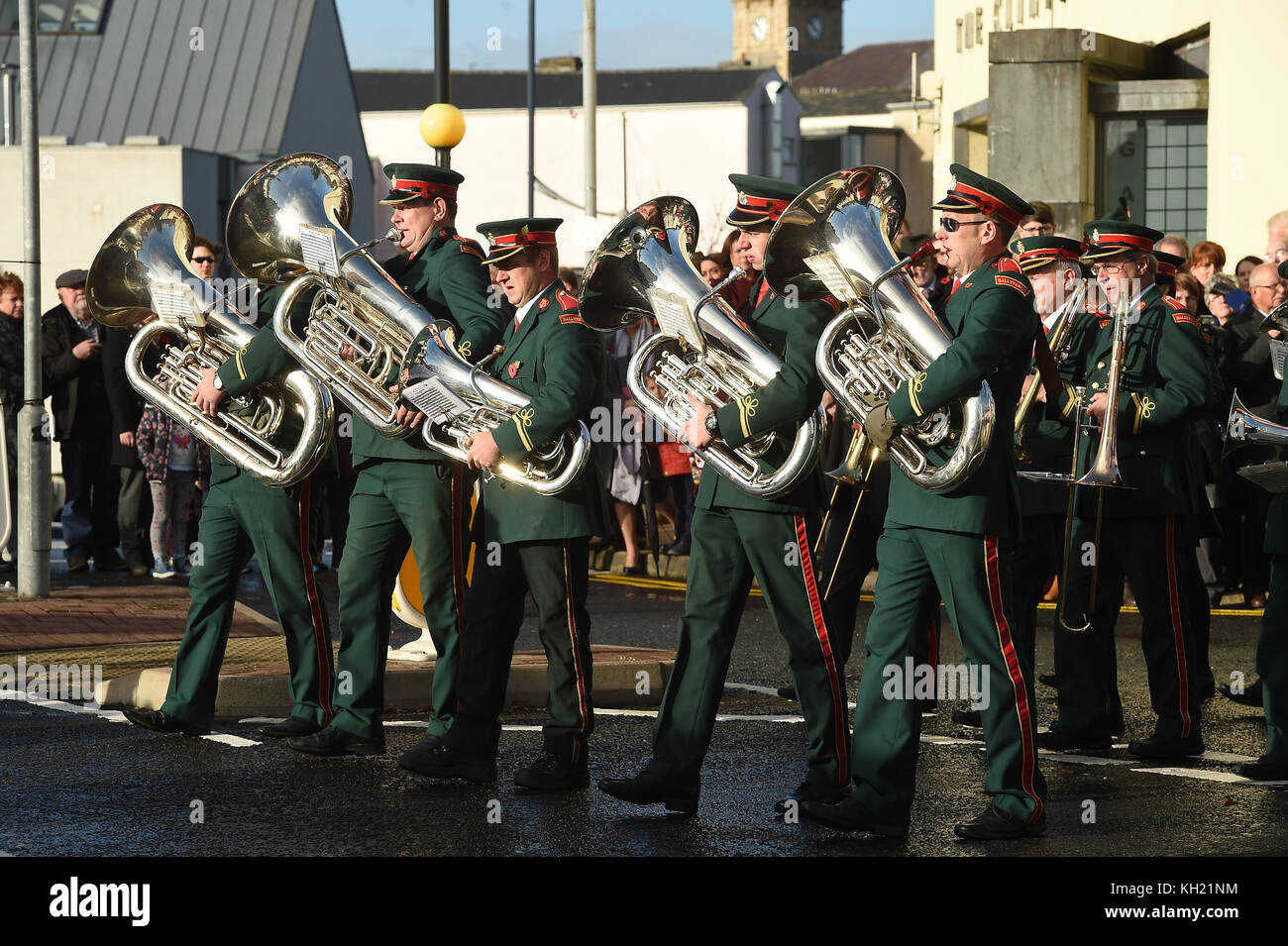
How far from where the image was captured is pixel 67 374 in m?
13.2

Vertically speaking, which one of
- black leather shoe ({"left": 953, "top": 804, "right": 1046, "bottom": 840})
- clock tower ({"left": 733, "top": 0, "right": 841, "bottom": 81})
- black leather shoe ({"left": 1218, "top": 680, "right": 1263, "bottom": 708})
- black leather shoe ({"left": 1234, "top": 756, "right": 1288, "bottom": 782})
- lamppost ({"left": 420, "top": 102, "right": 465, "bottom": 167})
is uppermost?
clock tower ({"left": 733, "top": 0, "right": 841, "bottom": 81})

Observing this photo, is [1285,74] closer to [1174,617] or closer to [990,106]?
[990,106]

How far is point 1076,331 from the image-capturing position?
8047mm

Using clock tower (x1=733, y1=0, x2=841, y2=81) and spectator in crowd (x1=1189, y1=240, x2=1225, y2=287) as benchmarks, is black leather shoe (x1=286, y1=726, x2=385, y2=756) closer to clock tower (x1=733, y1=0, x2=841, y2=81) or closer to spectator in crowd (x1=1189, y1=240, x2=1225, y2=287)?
spectator in crowd (x1=1189, y1=240, x2=1225, y2=287)

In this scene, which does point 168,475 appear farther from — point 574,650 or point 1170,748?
point 1170,748

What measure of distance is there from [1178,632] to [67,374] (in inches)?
316

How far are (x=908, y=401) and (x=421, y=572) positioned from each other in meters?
2.29

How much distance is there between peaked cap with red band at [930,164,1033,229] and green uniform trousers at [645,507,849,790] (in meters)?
1.14

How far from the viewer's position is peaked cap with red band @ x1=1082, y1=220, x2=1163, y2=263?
7777mm

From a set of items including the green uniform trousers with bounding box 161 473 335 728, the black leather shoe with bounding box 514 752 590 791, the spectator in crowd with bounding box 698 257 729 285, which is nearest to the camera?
the black leather shoe with bounding box 514 752 590 791

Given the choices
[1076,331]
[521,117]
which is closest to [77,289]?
[1076,331]

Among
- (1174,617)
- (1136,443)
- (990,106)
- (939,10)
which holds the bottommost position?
(1174,617)

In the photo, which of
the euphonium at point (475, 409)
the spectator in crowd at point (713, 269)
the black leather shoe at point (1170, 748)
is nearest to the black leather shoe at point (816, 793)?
the euphonium at point (475, 409)

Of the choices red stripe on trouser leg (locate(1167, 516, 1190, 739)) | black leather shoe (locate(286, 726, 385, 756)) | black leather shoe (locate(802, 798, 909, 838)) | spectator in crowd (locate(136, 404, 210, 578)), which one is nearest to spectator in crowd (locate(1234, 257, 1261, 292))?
red stripe on trouser leg (locate(1167, 516, 1190, 739))
